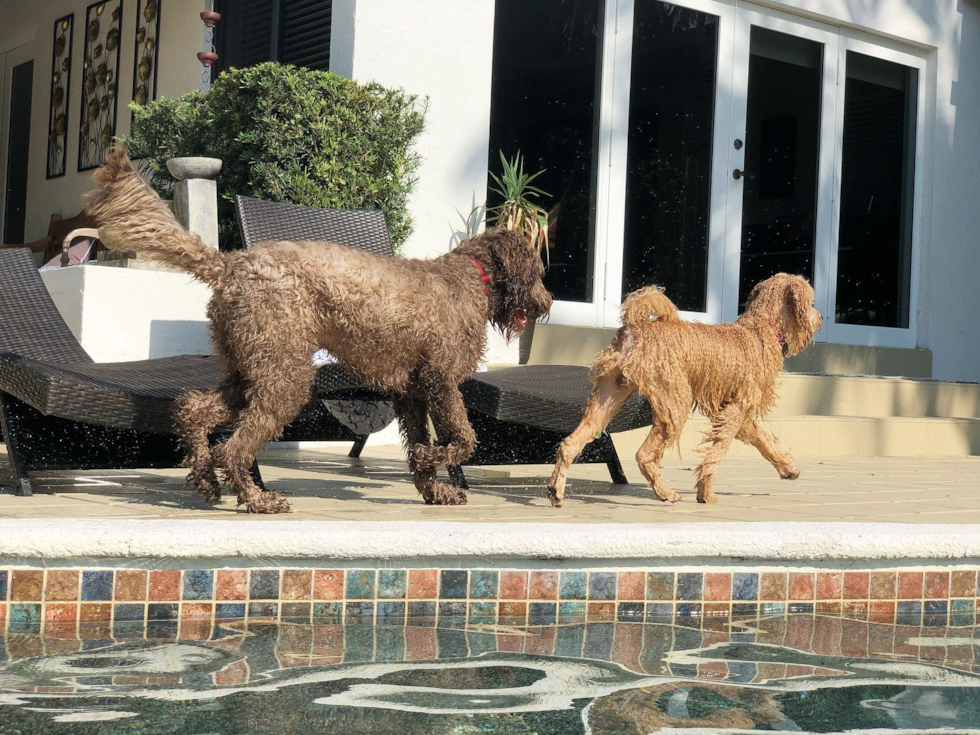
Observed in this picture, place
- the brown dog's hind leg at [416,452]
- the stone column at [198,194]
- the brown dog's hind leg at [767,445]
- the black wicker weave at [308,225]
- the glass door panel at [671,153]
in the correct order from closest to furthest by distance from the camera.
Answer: the brown dog's hind leg at [416,452] < the brown dog's hind leg at [767,445] < the black wicker weave at [308,225] < the stone column at [198,194] < the glass door panel at [671,153]

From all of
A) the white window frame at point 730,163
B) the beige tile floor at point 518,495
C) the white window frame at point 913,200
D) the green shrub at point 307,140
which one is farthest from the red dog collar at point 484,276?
the white window frame at point 913,200

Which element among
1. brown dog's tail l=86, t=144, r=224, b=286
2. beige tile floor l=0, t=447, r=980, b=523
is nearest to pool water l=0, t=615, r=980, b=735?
beige tile floor l=0, t=447, r=980, b=523

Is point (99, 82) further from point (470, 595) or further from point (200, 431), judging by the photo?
point (470, 595)

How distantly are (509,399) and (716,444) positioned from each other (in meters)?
0.90

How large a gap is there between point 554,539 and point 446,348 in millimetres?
1323

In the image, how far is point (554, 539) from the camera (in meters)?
3.23

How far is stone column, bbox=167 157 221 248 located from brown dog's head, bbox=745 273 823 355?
348 centimetres

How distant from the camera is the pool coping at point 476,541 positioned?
2918mm

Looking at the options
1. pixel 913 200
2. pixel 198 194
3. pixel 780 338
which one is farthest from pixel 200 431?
pixel 913 200

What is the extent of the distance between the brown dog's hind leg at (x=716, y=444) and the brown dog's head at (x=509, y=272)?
93cm

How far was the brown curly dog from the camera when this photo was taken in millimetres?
4754

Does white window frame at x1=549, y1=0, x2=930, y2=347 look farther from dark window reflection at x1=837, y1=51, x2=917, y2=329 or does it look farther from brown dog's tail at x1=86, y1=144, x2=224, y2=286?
brown dog's tail at x1=86, y1=144, x2=224, y2=286

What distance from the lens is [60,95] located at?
42.0 ft

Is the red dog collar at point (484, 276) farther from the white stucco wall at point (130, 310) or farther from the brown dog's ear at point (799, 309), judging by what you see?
the white stucco wall at point (130, 310)
